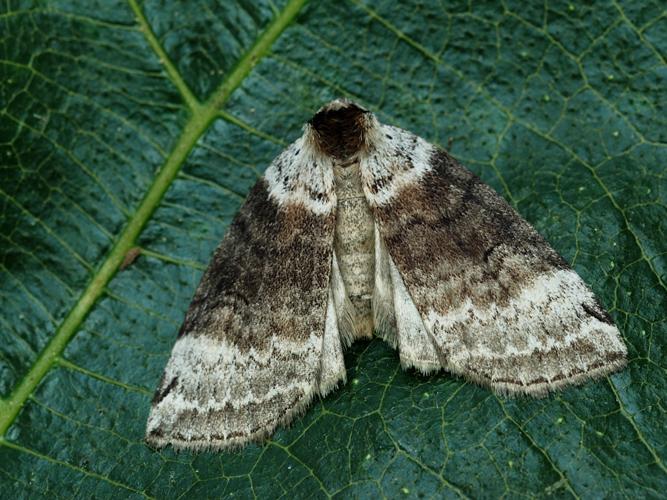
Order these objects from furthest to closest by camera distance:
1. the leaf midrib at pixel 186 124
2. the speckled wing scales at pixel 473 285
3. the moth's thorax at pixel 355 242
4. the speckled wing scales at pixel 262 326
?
the leaf midrib at pixel 186 124, the moth's thorax at pixel 355 242, the speckled wing scales at pixel 262 326, the speckled wing scales at pixel 473 285

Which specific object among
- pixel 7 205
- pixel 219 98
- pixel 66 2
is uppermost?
pixel 66 2

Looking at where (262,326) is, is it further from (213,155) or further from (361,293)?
(213,155)

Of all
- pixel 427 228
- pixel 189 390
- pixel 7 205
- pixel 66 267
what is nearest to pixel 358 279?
pixel 427 228

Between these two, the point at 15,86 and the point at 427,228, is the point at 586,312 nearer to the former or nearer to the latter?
the point at 427,228

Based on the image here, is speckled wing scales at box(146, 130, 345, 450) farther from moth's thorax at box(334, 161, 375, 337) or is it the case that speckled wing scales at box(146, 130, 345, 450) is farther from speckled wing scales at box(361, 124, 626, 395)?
speckled wing scales at box(361, 124, 626, 395)

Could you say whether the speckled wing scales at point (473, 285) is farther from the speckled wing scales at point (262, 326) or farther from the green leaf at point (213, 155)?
the speckled wing scales at point (262, 326)

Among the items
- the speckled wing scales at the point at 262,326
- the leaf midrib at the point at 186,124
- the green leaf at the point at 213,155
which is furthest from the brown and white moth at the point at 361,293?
the leaf midrib at the point at 186,124

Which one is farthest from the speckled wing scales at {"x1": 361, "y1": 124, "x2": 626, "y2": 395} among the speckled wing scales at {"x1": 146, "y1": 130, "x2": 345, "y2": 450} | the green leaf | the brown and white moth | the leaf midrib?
the leaf midrib
